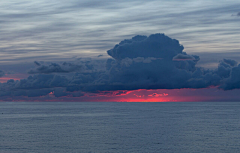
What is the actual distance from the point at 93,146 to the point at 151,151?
14889 millimetres

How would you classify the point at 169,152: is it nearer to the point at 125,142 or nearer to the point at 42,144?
the point at 125,142

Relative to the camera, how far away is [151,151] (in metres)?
70.1

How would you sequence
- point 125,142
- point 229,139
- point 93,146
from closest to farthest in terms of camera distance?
point 93,146 < point 125,142 < point 229,139

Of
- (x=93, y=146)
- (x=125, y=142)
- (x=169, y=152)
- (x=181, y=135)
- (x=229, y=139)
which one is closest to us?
(x=169, y=152)

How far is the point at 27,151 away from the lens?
6994 cm

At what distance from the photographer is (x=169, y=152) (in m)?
68.9

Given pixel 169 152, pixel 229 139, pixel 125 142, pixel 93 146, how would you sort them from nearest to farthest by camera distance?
pixel 169 152
pixel 93 146
pixel 125 142
pixel 229 139

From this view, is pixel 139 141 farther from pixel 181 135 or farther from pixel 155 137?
pixel 181 135

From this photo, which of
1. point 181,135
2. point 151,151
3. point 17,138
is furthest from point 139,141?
point 17,138

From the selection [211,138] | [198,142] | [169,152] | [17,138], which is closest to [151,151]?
[169,152]

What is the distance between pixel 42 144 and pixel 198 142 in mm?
41728

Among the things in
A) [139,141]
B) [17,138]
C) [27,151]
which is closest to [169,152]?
[139,141]

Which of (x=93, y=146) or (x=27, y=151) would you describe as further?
(x=93, y=146)

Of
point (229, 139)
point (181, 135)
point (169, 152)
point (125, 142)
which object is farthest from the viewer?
point (181, 135)
